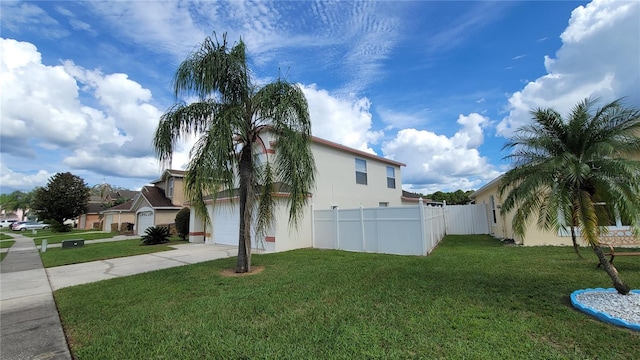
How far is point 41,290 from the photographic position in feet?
24.8

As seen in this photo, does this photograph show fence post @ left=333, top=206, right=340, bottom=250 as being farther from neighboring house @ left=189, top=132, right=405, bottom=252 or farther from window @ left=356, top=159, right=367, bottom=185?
window @ left=356, top=159, right=367, bottom=185

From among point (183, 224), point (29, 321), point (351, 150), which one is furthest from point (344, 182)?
point (29, 321)

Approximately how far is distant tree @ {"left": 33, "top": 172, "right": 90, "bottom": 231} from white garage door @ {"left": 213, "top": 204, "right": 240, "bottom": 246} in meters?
33.0

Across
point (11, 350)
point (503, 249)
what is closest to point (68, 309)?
point (11, 350)

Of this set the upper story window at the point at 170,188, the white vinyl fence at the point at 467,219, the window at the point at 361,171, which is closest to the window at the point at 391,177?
the window at the point at 361,171

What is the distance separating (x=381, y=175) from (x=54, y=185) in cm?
4151

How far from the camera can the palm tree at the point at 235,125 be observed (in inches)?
292

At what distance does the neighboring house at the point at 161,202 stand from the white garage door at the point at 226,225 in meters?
10.0

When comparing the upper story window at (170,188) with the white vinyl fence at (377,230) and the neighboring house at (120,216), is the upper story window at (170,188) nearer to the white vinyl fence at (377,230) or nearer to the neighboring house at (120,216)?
the neighboring house at (120,216)

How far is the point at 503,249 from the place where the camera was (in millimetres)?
10875

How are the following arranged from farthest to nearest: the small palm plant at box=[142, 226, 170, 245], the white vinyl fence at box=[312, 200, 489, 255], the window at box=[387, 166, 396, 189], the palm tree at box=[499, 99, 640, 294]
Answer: the window at box=[387, 166, 396, 189]
the small palm plant at box=[142, 226, 170, 245]
the white vinyl fence at box=[312, 200, 489, 255]
the palm tree at box=[499, 99, 640, 294]

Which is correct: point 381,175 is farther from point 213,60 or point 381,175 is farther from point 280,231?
point 213,60

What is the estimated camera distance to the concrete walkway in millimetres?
4199

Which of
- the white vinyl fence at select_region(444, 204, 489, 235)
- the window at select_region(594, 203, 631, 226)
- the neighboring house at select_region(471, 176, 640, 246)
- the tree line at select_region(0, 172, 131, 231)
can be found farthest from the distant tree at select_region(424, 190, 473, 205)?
the tree line at select_region(0, 172, 131, 231)
